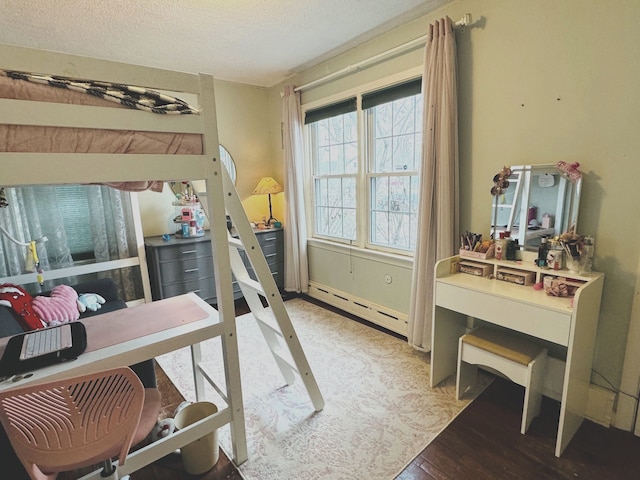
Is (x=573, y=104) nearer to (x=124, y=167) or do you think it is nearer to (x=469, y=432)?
(x=469, y=432)

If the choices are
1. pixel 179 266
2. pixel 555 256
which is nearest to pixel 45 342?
pixel 179 266

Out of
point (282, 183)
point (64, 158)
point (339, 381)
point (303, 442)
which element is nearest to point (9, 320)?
point (64, 158)

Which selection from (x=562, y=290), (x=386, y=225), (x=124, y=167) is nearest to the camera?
(x=124, y=167)

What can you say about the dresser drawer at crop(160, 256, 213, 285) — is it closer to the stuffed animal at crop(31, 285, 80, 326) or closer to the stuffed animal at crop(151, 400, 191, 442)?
the stuffed animal at crop(31, 285, 80, 326)

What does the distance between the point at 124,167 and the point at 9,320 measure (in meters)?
1.44

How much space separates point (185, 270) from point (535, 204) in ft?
9.74

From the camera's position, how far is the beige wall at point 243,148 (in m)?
3.46

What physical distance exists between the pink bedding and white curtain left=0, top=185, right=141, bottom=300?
2241mm

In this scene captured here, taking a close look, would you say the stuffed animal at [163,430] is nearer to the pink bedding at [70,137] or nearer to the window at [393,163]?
the pink bedding at [70,137]

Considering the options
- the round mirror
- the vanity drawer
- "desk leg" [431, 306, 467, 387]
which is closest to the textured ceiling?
the round mirror

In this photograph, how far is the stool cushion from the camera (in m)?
1.74

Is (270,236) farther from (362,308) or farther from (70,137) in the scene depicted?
(70,137)

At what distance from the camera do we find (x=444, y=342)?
2156mm

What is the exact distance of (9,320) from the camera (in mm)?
1794
